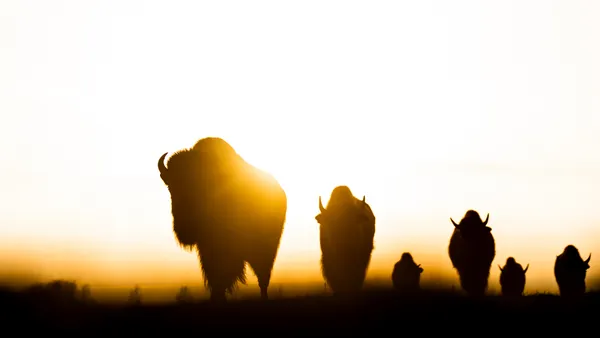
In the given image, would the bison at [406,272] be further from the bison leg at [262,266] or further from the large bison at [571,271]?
the bison leg at [262,266]

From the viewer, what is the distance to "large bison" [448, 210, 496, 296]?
2556cm

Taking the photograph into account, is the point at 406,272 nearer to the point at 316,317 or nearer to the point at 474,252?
the point at 474,252

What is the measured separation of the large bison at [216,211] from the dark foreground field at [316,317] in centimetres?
369

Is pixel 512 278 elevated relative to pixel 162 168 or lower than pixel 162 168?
lower

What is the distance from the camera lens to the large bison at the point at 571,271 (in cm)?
2861

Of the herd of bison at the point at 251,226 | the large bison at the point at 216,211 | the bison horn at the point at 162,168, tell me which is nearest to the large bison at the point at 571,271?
the herd of bison at the point at 251,226

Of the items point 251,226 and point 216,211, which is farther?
point 251,226

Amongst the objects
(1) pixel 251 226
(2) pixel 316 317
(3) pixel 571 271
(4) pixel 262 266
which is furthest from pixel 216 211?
(3) pixel 571 271

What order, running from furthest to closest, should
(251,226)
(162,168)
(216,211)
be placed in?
1. (251,226)
2. (162,168)
3. (216,211)

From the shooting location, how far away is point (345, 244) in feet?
78.0

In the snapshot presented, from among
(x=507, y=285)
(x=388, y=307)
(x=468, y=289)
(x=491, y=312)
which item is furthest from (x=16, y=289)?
(x=507, y=285)

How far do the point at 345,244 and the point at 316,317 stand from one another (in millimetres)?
8896

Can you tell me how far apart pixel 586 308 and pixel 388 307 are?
3.21 metres

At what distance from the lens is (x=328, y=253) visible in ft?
80.3
